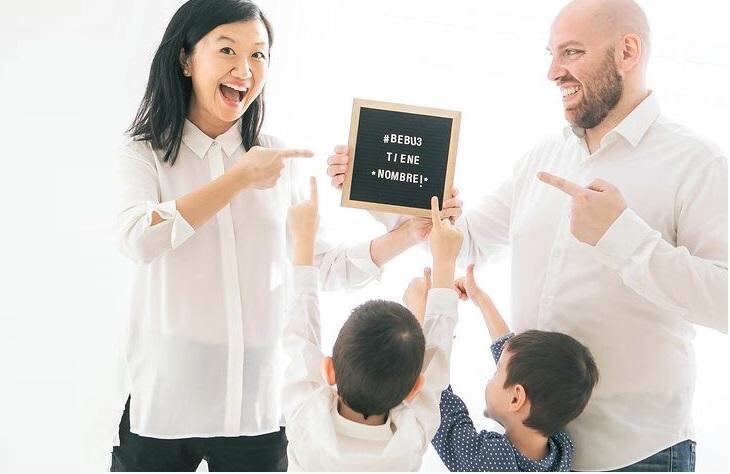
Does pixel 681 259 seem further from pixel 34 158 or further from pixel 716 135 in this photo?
pixel 34 158

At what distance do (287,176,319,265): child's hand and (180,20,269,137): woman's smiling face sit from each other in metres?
0.31

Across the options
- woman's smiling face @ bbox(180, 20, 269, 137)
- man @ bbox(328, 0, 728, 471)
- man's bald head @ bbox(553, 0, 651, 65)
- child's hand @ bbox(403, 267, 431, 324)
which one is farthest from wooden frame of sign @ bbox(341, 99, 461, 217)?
man's bald head @ bbox(553, 0, 651, 65)

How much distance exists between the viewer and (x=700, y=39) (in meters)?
2.77

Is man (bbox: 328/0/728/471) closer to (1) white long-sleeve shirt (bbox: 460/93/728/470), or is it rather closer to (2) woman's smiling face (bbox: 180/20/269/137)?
(1) white long-sleeve shirt (bbox: 460/93/728/470)

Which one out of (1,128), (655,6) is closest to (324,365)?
(1,128)

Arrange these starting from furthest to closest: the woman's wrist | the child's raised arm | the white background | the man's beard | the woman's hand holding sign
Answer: the white background → the child's raised arm → the man's beard → the woman's wrist → the woman's hand holding sign

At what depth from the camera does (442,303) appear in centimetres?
168

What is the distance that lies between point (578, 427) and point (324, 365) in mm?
609

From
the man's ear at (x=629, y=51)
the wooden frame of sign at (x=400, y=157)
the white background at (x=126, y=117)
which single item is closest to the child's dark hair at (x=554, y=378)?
the wooden frame of sign at (x=400, y=157)

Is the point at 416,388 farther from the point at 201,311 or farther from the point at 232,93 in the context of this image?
the point at 232,93

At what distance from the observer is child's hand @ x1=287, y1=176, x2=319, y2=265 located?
173 cm

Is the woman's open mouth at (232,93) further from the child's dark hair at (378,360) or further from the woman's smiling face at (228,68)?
the child's dark hair at (378,360)

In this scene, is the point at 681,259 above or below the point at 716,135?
below

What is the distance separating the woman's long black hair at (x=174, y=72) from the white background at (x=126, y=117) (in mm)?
652
